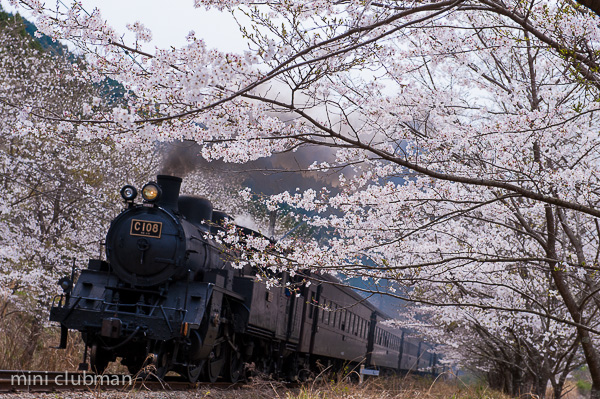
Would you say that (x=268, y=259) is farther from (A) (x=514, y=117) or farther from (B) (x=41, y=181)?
(B) (x=41, y=181)

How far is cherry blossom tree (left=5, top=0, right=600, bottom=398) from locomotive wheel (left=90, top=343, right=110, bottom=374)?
263 centimetres

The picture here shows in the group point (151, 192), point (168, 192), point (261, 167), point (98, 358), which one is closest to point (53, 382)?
point (98, 358)

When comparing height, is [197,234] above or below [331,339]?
above

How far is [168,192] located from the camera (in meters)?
9.71

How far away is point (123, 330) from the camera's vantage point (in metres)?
8.27

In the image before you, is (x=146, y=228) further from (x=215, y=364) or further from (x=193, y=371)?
(x=215, y=364)

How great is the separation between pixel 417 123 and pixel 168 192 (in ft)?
13.5

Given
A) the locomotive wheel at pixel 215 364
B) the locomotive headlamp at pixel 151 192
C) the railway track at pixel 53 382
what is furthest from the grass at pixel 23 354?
the locomotive headlamp at pixel 151 192

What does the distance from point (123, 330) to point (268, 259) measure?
2.86m

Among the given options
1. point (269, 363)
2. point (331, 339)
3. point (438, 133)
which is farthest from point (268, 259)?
point (331, 339)

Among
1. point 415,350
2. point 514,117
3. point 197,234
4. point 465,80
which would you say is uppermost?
point 465,80

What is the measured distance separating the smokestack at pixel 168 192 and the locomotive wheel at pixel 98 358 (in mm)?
2391

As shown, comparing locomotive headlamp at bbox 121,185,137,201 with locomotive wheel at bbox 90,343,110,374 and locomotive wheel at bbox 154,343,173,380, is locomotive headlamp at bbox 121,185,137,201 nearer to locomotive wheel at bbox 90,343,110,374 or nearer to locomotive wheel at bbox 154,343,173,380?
locomotive wheel at bbox 90,343,110,374

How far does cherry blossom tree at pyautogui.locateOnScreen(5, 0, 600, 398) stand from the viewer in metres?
4.62
